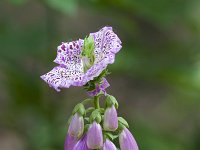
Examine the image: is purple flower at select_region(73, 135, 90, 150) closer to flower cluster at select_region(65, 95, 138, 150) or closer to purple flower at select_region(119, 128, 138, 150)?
flower cluster at select_region(65, 95, 138, 150)

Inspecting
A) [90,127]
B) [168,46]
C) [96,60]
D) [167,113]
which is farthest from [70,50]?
[167,113]

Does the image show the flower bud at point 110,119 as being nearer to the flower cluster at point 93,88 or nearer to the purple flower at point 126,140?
the flower cluster at point 93,88

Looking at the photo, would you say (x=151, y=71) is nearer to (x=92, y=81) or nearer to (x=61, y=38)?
(x=61, y=38)

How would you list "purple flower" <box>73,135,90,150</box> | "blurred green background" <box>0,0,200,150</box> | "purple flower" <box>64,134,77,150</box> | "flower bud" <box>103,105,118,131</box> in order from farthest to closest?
"blurred green background" <box>0,0,200,150</box>, "purple flower" <box>64,134,77,150</box>, "purple flower" <box>73,135,90,150</box>, "flower bud" <box>103,105,118,131</box>

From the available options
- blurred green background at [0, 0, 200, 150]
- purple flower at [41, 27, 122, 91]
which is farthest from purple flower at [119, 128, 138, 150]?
blurred green background at [0, 0, 200, 150]

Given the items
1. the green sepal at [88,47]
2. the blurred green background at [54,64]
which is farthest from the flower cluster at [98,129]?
the blurred green background at [54,64]

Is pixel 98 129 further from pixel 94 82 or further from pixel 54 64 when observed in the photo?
pixel 54 64

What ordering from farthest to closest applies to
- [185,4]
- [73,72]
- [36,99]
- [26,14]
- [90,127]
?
[26,14] < [185,4] < [36,99] < [73,72] < [90,127]
